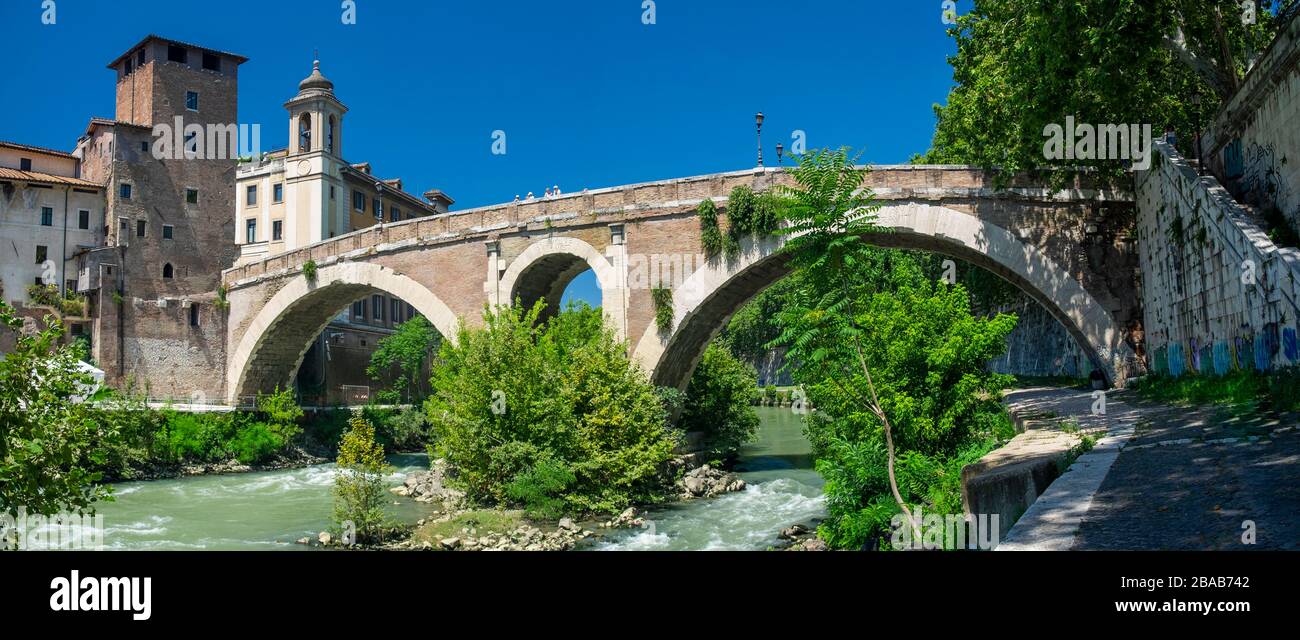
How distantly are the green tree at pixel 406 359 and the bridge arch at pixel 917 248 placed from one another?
18498 millimetres

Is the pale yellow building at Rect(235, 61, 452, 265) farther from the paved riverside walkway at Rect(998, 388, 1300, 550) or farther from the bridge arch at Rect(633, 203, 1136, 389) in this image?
the paved riverside walkway at Rect(998, 388, 1300, 550)

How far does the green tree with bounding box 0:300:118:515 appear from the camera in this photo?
21.9 feet

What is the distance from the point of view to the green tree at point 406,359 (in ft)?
131

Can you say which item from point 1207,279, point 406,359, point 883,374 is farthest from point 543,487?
point 406,359

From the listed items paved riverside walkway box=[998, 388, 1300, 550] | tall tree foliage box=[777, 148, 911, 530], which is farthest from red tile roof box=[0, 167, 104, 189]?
paved riverside walkway box=[998, 388, 1300, 550]

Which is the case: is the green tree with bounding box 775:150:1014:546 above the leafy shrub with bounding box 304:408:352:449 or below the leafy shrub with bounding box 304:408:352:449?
above

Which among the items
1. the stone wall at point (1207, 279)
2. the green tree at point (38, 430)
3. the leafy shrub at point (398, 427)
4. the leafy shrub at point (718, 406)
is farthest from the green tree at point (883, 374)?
the leafy shrub at point (398, 427)

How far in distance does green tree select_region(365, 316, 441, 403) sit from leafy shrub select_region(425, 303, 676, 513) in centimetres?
1953

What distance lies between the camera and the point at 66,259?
38.6 meters

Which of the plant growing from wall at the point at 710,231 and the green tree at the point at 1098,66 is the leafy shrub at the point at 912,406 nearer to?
the green tree at the point at 1098,66

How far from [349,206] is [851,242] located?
37140 mm

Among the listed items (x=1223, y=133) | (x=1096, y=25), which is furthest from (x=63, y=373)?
(x=1223, y=133)

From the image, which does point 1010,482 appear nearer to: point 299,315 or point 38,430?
point 38,430
